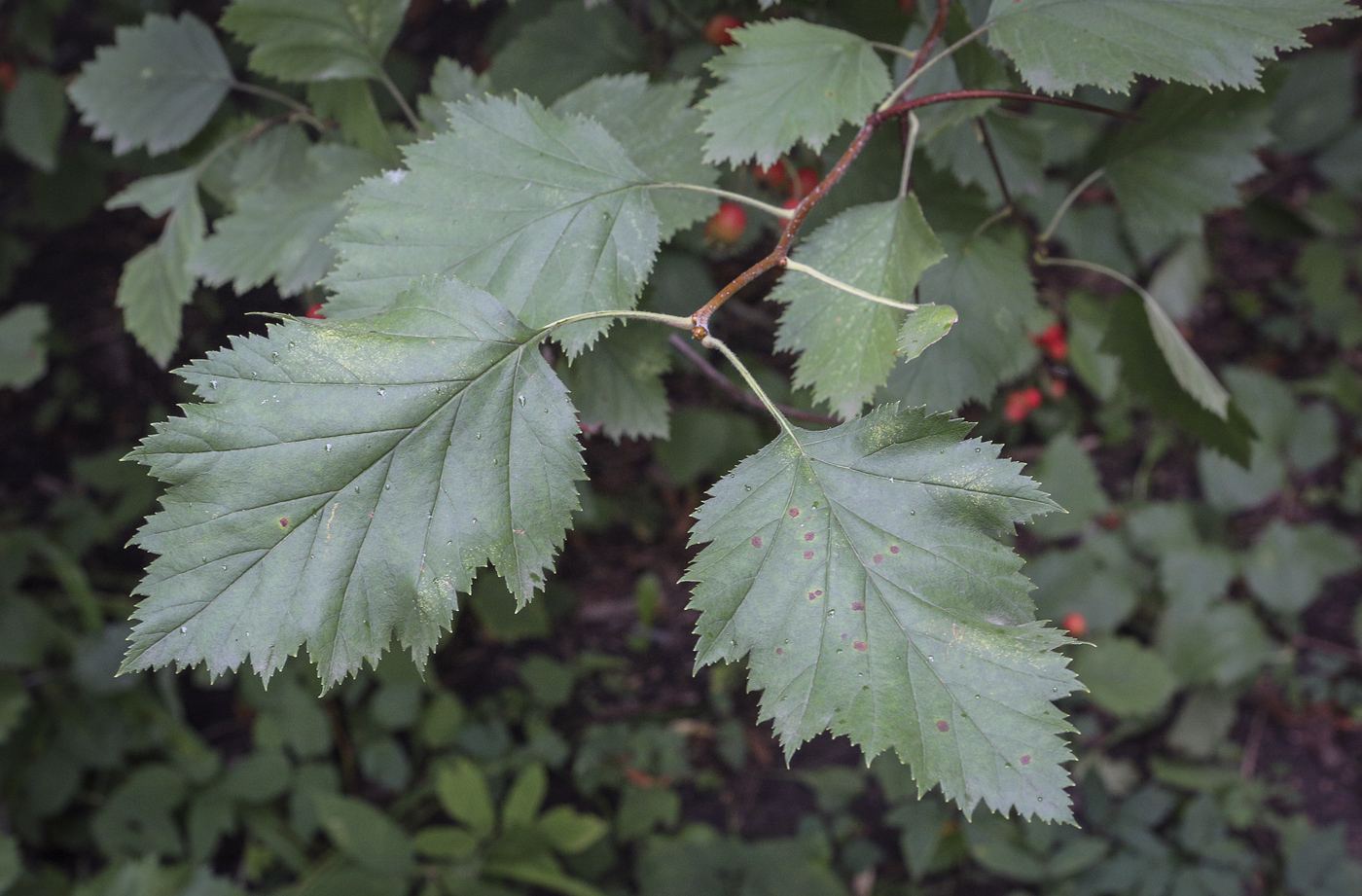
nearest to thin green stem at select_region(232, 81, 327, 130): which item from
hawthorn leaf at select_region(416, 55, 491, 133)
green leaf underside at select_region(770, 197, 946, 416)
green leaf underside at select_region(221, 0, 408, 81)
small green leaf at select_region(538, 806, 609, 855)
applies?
green leaf underside at select_region(221, 0, 408, 81)

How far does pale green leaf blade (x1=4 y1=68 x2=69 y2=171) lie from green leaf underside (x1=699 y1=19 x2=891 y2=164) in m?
2.46

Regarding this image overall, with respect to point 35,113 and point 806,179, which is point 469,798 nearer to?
point 806,179

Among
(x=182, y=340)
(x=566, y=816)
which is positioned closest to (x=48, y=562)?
(x=182, y=340)

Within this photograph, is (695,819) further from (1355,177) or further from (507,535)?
(1355,177)

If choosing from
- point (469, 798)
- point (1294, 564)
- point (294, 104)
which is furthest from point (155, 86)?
point (1294, 564)

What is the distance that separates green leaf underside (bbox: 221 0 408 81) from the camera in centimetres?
139

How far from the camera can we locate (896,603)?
0.90m

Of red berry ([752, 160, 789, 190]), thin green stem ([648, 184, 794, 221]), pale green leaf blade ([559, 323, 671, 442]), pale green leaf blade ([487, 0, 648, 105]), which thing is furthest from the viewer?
red berry ([752, 160, 789, 190])

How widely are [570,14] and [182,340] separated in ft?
7.66

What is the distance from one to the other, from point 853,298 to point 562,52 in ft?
3.31

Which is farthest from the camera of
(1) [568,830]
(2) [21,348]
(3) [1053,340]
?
(1) [568,830]

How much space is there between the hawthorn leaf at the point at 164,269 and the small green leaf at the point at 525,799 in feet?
6.10

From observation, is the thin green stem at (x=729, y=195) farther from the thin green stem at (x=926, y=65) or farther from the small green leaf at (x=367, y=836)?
the small green leaf at (x=367, y=836)

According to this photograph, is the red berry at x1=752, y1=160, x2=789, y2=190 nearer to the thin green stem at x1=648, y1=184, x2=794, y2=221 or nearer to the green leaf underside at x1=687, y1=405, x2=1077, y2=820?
the thin green stem at x1=648, y1=184, x2=794, y2=221
